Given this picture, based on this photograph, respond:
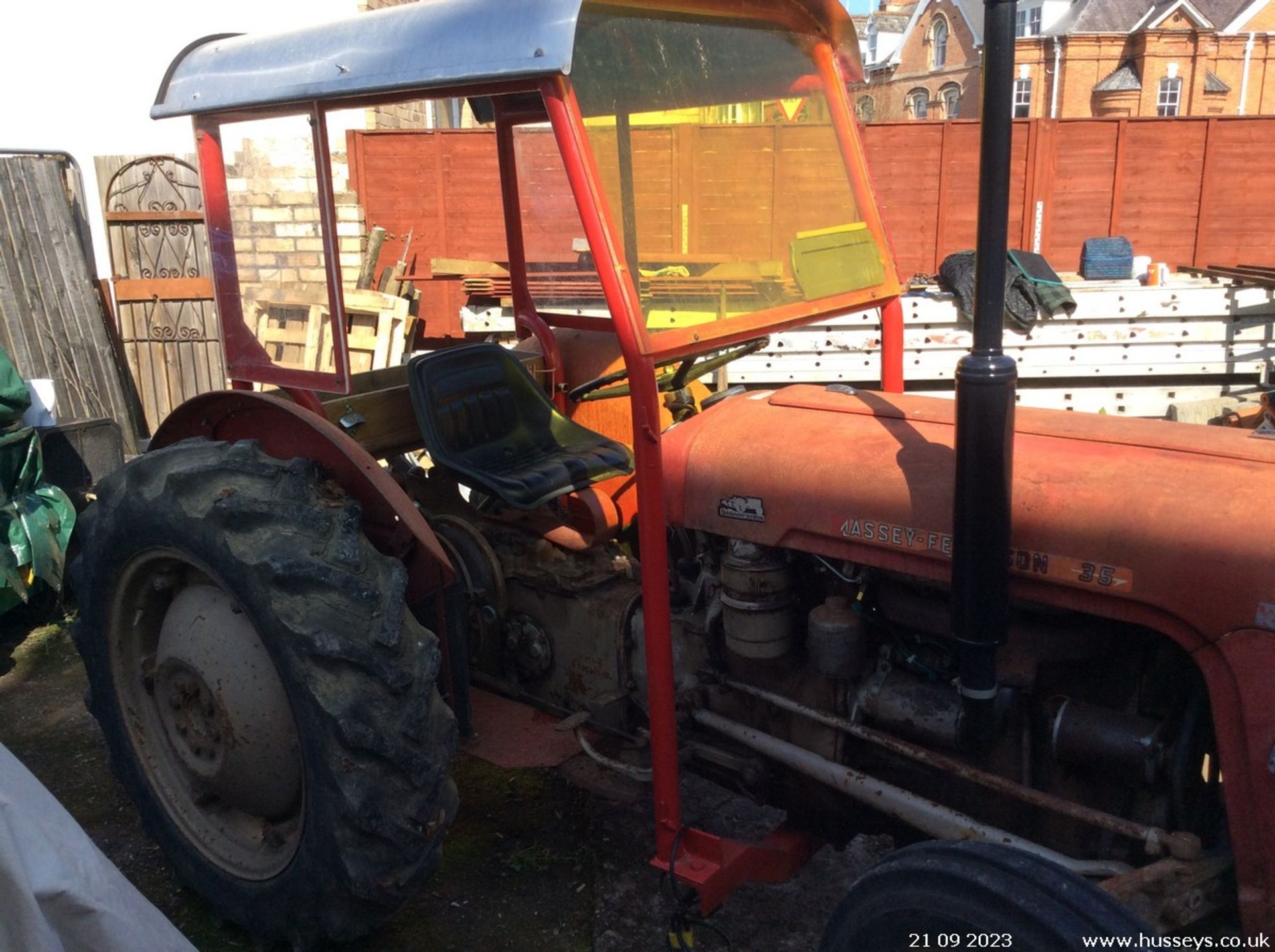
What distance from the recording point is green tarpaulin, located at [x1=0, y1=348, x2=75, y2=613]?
14.4ft

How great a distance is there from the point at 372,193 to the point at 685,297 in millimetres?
9370

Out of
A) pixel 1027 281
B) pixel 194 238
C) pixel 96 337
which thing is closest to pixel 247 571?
pixel 96 337

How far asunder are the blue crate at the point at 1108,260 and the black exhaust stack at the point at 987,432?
955 centimetres

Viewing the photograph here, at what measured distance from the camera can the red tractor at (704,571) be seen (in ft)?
5.65

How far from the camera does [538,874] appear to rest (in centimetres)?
280

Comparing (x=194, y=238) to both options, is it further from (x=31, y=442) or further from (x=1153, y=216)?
(x=1153, y=216)

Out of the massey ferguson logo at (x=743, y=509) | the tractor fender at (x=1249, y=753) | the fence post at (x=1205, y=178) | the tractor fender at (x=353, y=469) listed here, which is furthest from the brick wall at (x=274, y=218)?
the fence post at (x=1205, y=178)

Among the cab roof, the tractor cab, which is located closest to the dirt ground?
the tractor cab

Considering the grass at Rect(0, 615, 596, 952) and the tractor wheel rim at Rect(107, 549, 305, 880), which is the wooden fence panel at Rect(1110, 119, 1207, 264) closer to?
the grass at Rect(0, 615, 596, 952)

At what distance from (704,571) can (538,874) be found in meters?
0.98

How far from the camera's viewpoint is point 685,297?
87.4 inches

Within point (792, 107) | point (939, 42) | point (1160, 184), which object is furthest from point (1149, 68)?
point (792, 107)

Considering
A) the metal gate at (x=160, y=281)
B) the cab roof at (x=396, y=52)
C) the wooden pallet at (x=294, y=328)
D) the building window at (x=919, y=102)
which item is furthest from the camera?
the building window at (x=919, y=102)

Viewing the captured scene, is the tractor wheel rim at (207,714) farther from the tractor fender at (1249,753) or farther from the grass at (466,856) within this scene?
the tractor fender at (1249,753)
